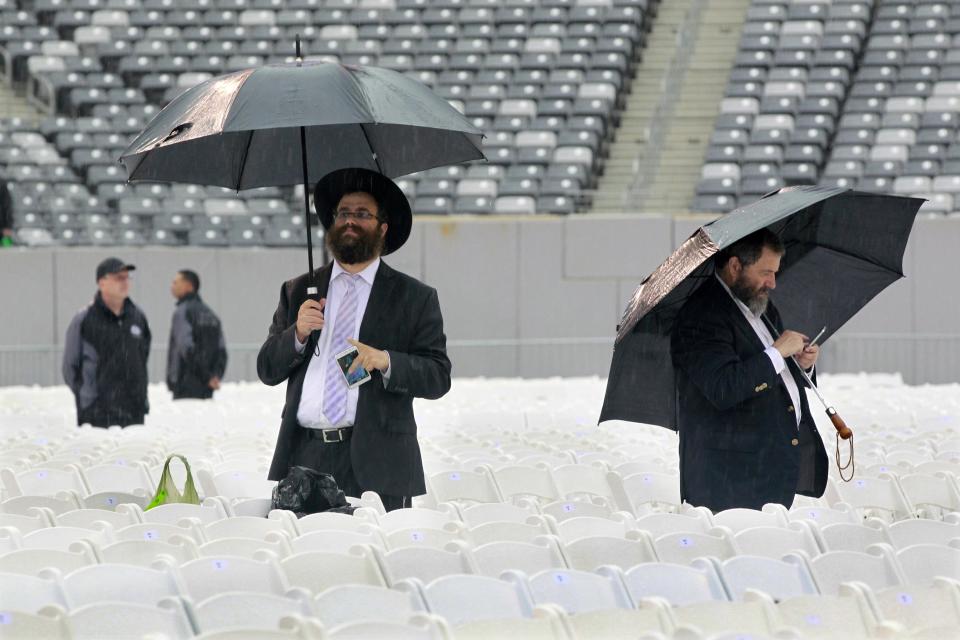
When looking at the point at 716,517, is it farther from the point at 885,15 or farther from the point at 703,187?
the point at 885,15

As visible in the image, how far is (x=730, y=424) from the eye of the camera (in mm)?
5152

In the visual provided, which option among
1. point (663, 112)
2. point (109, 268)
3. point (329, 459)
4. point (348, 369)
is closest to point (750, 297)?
point (348, 369)

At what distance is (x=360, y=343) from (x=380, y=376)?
0.51 ft

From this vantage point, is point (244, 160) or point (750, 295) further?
point (244, 160)

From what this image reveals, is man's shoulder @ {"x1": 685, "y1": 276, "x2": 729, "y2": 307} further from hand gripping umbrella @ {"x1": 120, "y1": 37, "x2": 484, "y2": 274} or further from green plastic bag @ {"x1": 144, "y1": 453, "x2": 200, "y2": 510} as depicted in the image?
green plastic bag @ {"x1": 144, "y1": 453, "x2": 200, "y2": 510}

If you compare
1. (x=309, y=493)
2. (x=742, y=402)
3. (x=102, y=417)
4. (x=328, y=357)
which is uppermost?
(x=328, y=357)

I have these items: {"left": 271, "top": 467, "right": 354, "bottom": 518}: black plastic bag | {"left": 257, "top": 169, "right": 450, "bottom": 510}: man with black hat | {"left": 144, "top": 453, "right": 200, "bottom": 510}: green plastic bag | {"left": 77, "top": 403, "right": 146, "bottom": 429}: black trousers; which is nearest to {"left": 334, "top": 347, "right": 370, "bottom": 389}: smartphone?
{"left": 257, "top": 169, "right": 450, "bottom": 510}: man with black hat

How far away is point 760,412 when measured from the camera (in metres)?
5.12

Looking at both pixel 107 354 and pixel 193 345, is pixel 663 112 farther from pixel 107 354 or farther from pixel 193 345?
pixel 107 354

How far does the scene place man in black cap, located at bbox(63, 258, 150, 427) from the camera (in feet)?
32.2

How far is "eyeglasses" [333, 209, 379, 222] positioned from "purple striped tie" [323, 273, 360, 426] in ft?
0.75

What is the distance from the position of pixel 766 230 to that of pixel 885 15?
18997 millimetres

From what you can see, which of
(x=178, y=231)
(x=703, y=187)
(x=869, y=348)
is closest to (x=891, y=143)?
(x=703, y=187)

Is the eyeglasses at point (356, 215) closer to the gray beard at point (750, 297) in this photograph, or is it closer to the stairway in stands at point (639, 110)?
the gray beard at point (750, 297)
